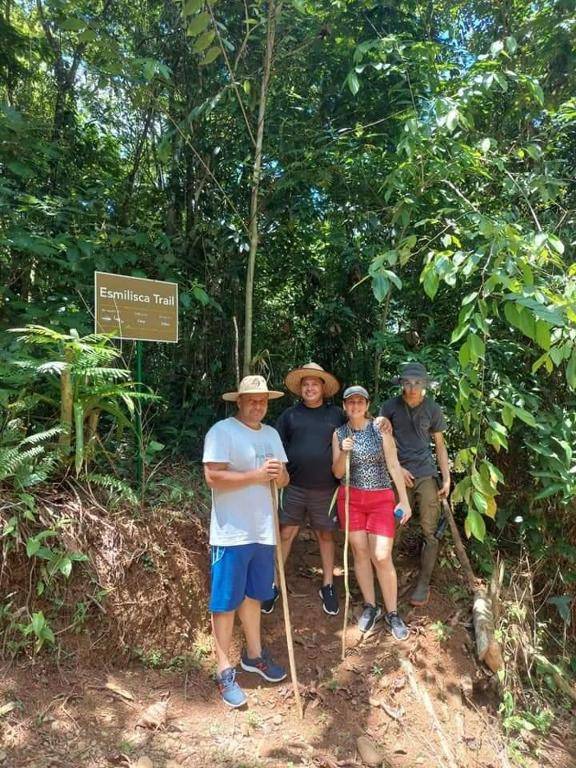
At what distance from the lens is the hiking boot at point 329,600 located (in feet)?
14.1

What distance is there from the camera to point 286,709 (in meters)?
3.44

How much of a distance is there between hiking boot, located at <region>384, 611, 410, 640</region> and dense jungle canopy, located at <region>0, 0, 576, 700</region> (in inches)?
44.1

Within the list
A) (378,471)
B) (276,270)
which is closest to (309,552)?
(378,471)

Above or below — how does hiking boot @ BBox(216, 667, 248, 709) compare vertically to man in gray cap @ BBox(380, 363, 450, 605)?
below

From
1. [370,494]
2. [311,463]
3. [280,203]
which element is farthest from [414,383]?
[280,203]

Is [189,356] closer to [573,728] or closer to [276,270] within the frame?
[276,270]

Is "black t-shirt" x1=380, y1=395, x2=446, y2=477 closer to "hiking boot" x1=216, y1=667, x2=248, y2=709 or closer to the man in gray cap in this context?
the man in gray cap

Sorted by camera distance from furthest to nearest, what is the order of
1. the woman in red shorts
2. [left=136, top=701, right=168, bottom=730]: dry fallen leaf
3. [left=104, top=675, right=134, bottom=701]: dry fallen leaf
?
the woman in red shorts → [left=104, top=675, right=134, bottom=701]: dry fallen leaf → [left=136, top=701, right=168, bottom=730]: dry fallen leaf

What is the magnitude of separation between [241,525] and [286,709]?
130 cm

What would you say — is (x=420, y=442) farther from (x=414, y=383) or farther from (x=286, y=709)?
(x=286, y=709)

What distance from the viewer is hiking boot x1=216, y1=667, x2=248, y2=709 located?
337 centimetres

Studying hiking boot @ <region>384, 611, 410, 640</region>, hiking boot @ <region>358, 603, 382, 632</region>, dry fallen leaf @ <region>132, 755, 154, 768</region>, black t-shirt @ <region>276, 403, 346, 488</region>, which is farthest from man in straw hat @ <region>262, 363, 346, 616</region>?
dry fallen leaf @ <region>132, 755, 154, 768</region>

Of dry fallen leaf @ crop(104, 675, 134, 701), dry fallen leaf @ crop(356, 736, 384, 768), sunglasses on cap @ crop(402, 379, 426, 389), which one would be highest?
sunglasses on cap @ crop(402, 379, 426, 389)

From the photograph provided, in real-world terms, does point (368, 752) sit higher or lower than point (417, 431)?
lower
